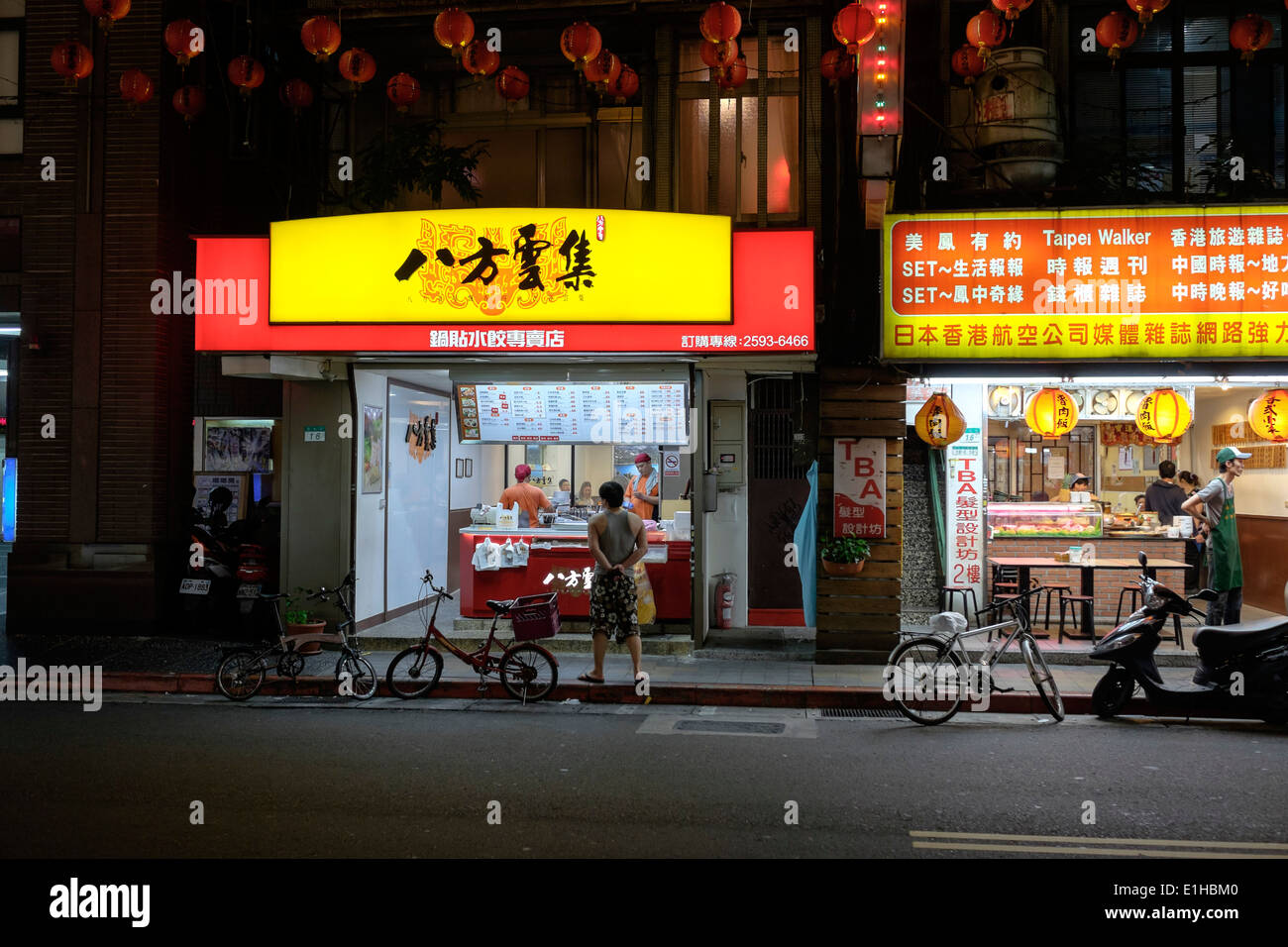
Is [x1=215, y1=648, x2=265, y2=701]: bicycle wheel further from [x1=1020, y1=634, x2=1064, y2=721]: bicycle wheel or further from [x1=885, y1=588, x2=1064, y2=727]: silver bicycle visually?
[x1=1020, y1=634, x2=1064, y2=721]: bicycle wheel

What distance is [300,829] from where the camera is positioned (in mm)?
6004

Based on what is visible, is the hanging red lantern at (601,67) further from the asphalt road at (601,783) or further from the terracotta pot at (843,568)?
the asphalt road at (601,783)

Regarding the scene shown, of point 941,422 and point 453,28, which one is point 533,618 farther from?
point 453,28

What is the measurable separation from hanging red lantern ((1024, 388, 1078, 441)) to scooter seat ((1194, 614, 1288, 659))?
3.52 meters

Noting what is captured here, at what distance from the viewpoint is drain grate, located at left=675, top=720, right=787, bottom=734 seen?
8.98 metres

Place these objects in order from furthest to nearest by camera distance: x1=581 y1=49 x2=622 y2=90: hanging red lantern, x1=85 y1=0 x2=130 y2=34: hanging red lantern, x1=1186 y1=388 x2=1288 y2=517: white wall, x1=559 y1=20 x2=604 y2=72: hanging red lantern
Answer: x1=1186 y1=388 x2=1288 y2=517: white wall, x1=581 y1=49 x2=622 y2=90: hanging red lantern, x1=559 y1=20 x2=604 y2=72: hanging red lantern, x1=85 y1=0 x2=130 y2=34: hanging red lantern

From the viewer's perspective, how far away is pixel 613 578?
33.6 feet

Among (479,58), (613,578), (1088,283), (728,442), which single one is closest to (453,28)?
(479,58)

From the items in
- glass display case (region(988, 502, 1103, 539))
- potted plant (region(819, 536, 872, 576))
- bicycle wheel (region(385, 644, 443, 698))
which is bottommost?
bicycle wheel (region(385, 644, 443, 698))

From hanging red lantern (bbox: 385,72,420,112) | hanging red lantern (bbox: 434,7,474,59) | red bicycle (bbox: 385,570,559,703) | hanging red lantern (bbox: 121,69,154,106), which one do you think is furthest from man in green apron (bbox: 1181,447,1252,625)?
hanging red lantern (bbox: 121,69,154,106)

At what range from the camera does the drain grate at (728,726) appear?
29.5 feet

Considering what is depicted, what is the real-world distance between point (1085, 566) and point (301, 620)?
990 cm

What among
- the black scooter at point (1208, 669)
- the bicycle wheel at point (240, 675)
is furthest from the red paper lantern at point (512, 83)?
the black scooter at point (1208, 669)

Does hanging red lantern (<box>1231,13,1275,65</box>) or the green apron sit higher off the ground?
hanging red lantern (<box>1231,13,1275,65</box>)
